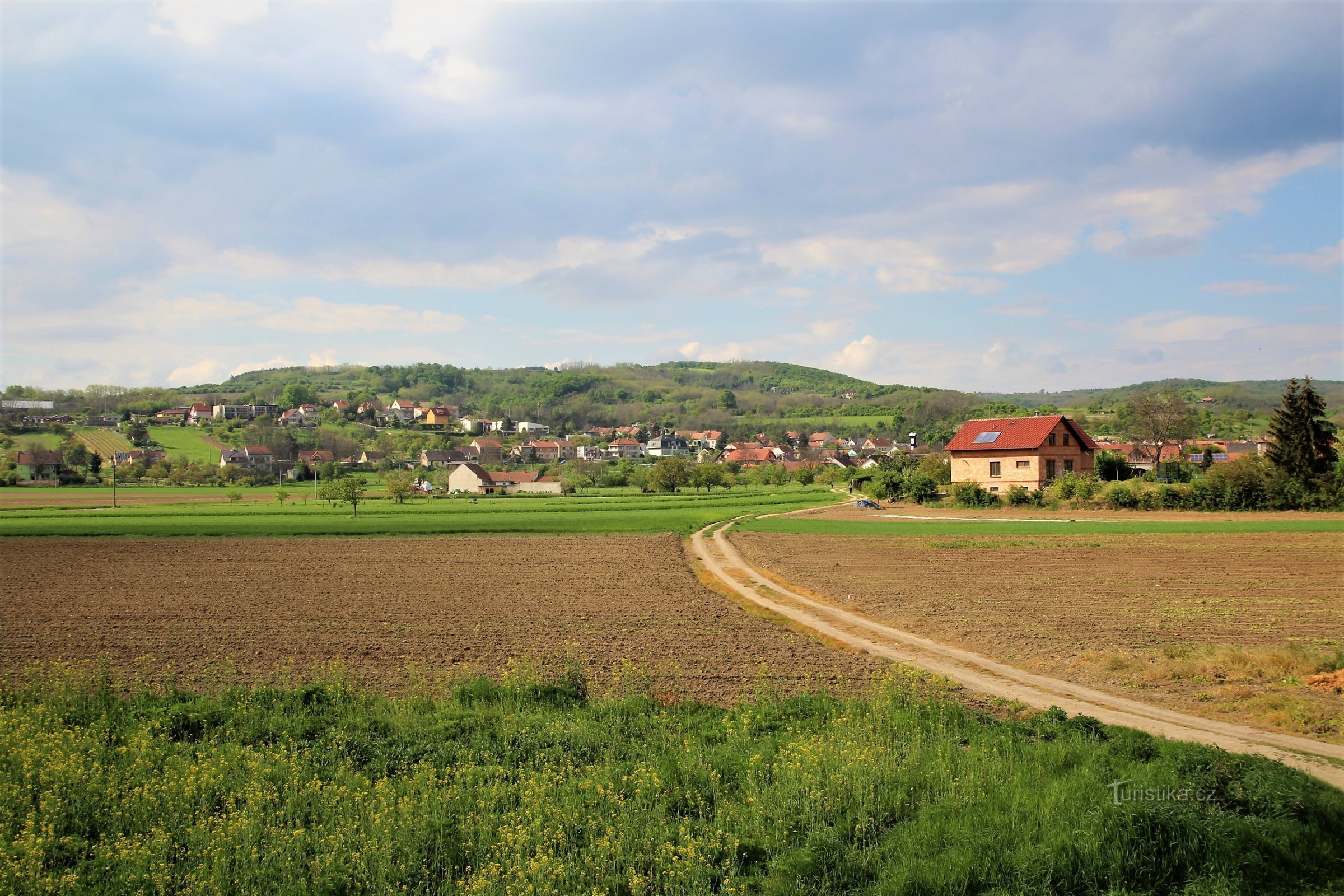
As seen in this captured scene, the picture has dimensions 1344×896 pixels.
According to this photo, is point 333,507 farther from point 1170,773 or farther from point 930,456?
point 1170,773

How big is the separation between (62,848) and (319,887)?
3.35 metres

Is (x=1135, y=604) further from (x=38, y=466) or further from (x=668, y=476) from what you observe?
(x=38, y=466)

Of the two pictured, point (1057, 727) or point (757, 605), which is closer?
point (1057, 727)

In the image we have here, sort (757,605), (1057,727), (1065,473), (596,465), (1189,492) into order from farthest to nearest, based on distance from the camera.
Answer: (596,465) < (1065,473) < (1189,492) < (757,605) < (1057,727)

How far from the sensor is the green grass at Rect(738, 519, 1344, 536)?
4331cm

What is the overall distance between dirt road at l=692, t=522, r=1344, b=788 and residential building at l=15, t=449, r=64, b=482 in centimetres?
11450

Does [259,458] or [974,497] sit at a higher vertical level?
[259,458]

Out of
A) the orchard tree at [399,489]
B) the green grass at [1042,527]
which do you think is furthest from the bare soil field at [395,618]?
the orchard tree at [399,489]

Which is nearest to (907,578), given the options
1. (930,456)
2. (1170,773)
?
(1170,773)

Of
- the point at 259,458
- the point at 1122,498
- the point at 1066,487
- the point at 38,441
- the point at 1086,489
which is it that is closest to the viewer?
the point at 1122,498

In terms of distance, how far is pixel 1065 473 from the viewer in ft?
210

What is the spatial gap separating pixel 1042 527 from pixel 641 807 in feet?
152

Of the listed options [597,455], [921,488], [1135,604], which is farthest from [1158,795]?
[597,455]

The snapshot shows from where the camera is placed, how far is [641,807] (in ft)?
29.1
